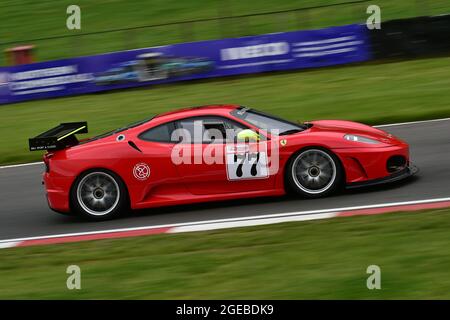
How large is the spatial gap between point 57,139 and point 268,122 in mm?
2764

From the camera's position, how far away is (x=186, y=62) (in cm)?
2067

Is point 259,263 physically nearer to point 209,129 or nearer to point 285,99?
point 209,129

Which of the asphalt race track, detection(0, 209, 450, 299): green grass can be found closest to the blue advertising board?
the asphalt race track

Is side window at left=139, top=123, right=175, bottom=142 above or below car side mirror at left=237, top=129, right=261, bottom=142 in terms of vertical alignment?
above

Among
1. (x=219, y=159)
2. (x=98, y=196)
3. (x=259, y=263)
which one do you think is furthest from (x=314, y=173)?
(x=98, y=196)

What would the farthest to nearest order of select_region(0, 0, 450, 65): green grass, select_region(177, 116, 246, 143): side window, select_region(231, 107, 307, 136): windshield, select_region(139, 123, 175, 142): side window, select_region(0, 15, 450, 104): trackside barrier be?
select_region(0, 0, 450, 65): green grass
select_region(0, 15, 450, 104): trackside barrier
select_region(139, 123, 175, 142): side window
select_region(231, 107, 307, 136): windshield
select_region(177, 116, 246, 143): side window

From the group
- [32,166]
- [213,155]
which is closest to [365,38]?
[32,166]

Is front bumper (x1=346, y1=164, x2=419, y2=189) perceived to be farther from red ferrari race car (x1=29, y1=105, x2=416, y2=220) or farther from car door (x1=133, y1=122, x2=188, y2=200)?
car door (x1=133, y1=122, x2=188, y2=200)

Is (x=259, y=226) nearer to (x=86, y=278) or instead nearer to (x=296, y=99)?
(x=86, y=278)

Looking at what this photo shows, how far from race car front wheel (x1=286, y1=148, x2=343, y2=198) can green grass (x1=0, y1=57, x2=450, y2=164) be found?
18.5 feet

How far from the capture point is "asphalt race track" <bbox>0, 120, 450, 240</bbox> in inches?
386

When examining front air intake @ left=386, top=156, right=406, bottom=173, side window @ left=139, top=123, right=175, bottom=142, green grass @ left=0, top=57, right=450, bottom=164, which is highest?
green grass @ left=0, top=57, right=450, bottom=164

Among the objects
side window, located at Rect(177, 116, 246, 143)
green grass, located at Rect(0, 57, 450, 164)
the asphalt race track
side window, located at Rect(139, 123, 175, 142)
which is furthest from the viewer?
green grass, located at Rect(0, 57, 450, 164)

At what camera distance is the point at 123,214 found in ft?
34.7
